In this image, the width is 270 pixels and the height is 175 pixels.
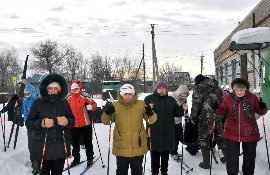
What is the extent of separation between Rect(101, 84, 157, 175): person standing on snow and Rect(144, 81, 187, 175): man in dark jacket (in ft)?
2.29

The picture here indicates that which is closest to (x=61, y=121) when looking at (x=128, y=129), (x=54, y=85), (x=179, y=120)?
(x=54, y=85)

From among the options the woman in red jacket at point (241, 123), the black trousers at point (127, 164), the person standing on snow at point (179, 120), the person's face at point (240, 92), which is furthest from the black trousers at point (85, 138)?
the person's face at point (240, 92)

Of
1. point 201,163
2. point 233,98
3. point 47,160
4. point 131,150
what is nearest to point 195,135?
point 201,163

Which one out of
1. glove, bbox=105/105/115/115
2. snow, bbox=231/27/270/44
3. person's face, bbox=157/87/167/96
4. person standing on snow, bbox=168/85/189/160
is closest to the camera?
glove, bbox=105/105/115/115

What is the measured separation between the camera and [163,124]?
4.16 m

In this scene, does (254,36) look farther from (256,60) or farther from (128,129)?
(128,129)

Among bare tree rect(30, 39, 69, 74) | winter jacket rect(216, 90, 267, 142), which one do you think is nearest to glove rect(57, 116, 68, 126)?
winter jacket rect(216, 90, 267, 142)

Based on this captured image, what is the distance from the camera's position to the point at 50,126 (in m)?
3.01

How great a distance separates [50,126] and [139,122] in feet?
3.91

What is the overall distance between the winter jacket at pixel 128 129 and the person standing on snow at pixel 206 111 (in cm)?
176

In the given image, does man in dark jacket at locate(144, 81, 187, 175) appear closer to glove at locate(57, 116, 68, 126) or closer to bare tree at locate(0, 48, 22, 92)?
glove at locate(57, 116, 68, 126)

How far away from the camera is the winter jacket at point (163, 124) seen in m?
4.14

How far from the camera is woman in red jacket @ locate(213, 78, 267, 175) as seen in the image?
3.87 m

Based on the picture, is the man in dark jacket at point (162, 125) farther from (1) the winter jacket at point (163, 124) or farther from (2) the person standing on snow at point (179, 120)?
(2) the person standing on snow at point (179, 120)
